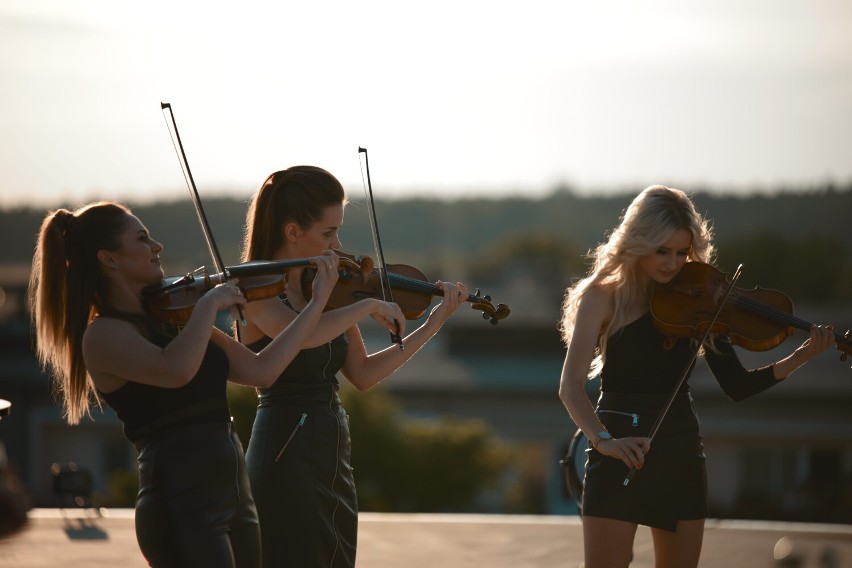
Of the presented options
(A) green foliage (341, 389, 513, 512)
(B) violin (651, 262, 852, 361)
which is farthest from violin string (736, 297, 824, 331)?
(A) green foliage (341, 389, 513, 512)

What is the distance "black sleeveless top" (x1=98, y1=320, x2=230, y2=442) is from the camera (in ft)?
8.81

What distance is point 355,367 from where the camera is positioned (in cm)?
342

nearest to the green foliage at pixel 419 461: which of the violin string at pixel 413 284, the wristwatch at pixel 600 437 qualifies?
the violin string at pixel 413 284

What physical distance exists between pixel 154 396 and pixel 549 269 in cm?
6010

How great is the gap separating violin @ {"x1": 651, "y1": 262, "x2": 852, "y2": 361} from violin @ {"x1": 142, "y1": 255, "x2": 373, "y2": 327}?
101 cm

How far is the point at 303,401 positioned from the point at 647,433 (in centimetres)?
94

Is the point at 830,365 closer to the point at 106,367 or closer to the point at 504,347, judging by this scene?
the point at 504,347

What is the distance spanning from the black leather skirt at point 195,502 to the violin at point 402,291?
0.77m

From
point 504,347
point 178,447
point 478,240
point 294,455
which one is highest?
point 178,447

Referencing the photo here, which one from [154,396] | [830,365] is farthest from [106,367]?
[830,365]

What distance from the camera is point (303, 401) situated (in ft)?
10.4

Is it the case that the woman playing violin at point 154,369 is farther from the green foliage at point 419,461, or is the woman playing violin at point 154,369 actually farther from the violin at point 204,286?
the green foliage at point 419,461

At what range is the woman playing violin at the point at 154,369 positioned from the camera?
263 centimetres

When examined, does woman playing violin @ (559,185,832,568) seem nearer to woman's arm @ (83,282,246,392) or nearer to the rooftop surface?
woman's arm @ (83,282,246,392)
